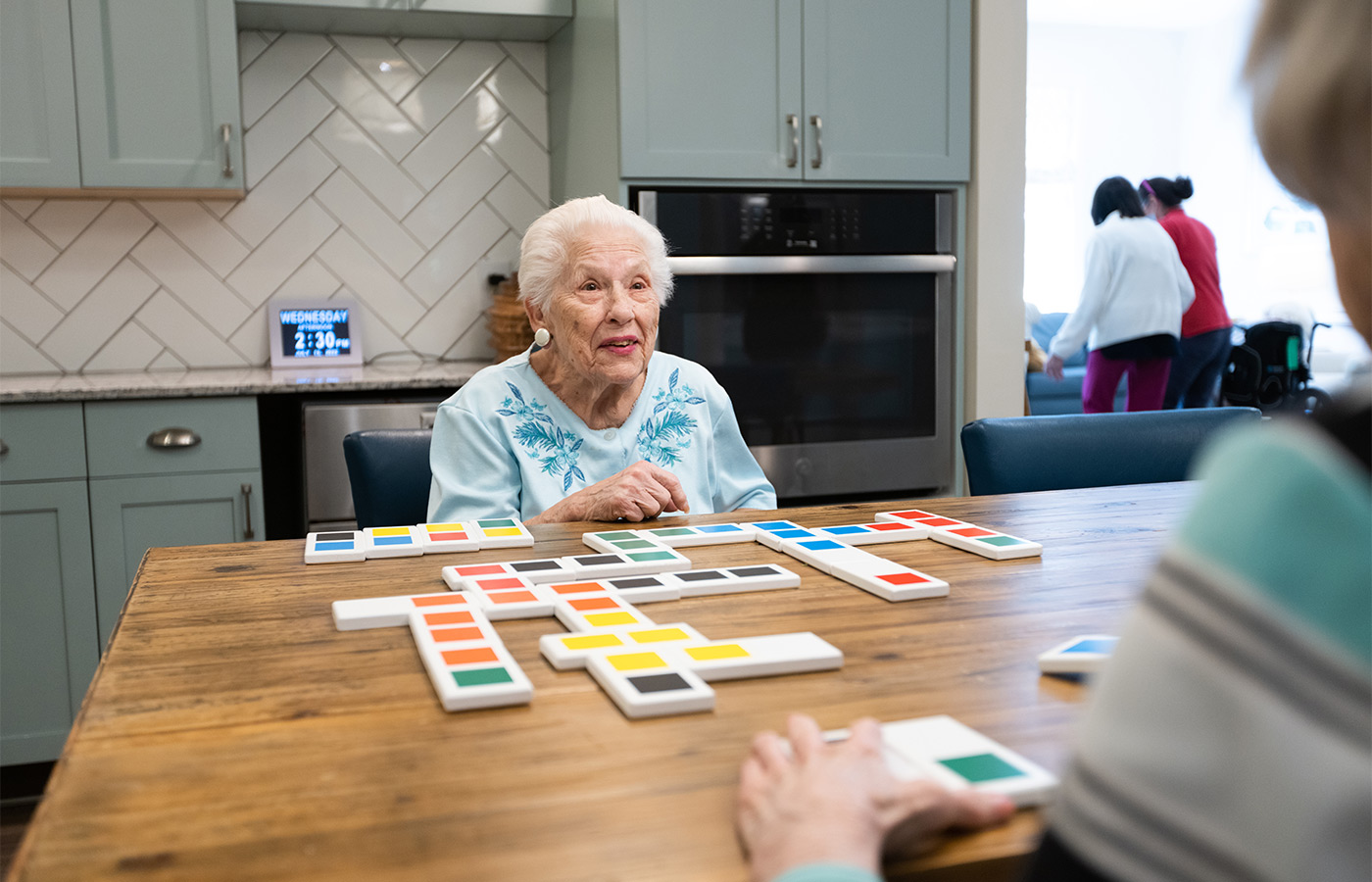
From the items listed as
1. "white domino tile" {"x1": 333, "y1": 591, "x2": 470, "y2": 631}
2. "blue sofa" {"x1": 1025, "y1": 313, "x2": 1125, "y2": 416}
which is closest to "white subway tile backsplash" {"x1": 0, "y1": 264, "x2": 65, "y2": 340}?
"white domino tile" {"x1": 333, "y1": 591, "x2": 470, "y2": 631}

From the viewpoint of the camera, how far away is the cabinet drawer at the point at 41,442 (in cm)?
257

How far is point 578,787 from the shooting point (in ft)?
2.23

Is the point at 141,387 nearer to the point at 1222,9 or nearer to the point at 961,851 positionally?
the point at 961,851

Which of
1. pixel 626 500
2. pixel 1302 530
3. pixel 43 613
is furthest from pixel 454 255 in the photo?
pixel 1302 530

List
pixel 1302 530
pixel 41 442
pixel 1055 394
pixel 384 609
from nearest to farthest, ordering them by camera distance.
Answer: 1. pixel 1302 530
2. pixel 384 609
3. pixel 41 442
4. pixel 1055 394

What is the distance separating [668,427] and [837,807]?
1422mm

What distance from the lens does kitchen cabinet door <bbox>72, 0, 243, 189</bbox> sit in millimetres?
2752

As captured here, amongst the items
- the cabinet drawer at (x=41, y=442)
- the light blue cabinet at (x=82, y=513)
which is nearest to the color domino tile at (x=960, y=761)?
the light blue cabinet at (x=82, y=513)

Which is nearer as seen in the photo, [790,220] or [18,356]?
[790,220]

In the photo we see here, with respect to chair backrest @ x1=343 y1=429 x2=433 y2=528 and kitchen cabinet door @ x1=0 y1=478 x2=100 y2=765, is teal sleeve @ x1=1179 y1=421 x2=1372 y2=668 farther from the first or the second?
kitchen cabinet door @ x1=0 y1=478 x2=100 y2=765

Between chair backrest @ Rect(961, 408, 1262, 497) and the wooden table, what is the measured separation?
706 mm

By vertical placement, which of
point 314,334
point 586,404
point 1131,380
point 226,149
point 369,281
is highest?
point 226,149

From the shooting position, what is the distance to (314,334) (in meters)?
3.25

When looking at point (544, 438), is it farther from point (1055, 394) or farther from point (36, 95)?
point (1055, 394)
